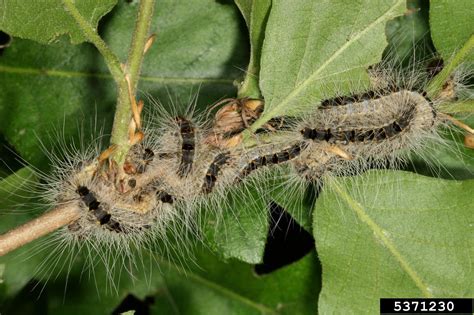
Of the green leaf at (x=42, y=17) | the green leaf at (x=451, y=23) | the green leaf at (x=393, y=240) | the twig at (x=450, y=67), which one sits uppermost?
the green leaf at (x=42, y=17)

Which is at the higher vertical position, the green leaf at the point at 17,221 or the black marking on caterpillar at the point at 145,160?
the black marking on caterpillar at the point at 145,160

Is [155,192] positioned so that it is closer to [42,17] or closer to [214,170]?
[214,170]

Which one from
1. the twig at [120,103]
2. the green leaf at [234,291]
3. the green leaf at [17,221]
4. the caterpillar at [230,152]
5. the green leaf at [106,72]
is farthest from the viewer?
the green leaf at [234,291]

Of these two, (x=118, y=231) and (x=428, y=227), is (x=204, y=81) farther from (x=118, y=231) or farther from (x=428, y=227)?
(x=428, y=227)

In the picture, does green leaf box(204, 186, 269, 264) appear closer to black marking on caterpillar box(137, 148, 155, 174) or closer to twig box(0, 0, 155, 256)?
black marking on caterpillar box(137, 148, 155, 174)

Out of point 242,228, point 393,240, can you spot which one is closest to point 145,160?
point 242,228

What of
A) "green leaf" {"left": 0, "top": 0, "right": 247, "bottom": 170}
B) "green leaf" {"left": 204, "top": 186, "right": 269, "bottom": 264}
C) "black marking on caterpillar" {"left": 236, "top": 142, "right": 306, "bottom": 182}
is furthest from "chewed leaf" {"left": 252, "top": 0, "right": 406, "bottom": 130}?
"green leaf" {"left": 0, "top": 0, "right": 247, "bottom": 170}

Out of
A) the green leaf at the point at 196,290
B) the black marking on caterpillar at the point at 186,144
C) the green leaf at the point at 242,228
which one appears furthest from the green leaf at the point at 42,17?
the green leaf at the point at 196,290

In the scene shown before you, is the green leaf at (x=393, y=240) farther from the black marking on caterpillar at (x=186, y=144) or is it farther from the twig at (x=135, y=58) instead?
the twig at (x=135, y=58)
